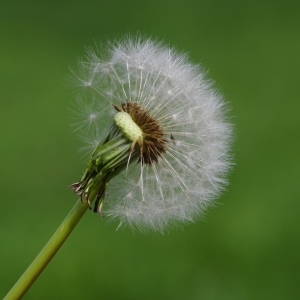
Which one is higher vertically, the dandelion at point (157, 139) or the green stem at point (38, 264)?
the dandelion at point (157, 139)

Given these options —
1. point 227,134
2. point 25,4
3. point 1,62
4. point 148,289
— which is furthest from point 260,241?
point 25,4

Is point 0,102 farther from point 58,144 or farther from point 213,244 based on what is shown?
point 213,244

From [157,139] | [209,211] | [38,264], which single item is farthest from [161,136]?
[209,211]

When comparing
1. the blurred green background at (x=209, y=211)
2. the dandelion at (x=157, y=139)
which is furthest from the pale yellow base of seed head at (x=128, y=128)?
the blurred green background at (x=209, y=211)

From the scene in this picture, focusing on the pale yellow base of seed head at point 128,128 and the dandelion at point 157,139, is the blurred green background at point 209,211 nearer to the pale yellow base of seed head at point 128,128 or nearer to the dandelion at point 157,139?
the dandelion at point 157,139

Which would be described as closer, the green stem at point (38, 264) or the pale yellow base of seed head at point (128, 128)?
the green stem at point (38, 264)
